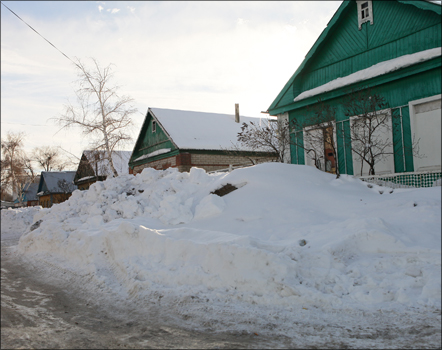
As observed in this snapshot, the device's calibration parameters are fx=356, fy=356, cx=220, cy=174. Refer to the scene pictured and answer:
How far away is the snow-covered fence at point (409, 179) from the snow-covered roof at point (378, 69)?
122 inches

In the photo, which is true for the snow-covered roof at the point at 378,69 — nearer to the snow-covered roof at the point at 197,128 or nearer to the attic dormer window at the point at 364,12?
the attic dormer window at the point at 364,12

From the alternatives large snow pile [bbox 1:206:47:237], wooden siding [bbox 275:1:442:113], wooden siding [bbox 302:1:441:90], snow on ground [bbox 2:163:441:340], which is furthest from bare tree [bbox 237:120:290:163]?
large snow pile [bbox 1:206:47:237]

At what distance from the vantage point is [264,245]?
18.0ft

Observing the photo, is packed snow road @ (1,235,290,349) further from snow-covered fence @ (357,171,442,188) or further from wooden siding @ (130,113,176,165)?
wooden siding @ (130,113,176,165)

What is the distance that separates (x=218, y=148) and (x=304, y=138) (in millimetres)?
9982

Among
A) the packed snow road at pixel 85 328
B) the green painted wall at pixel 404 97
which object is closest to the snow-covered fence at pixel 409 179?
the green painted wall at pixel 404 97

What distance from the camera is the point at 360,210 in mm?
6855

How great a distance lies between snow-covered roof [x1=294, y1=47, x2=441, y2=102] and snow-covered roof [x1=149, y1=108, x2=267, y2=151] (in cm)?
1000

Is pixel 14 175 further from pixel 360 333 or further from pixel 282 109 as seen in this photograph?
pixel 360 333

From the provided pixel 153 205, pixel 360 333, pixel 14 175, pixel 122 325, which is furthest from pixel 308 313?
pixel 14 175

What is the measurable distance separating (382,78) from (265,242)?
7.42 meters

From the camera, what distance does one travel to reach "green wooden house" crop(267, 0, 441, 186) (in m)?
9.59

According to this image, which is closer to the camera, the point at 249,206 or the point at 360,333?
the point at 360,333

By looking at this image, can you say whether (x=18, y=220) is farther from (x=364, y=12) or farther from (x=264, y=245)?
(x=364, y=12)
